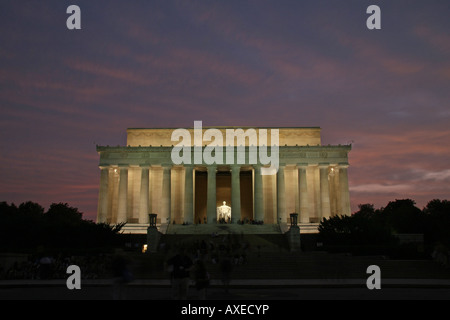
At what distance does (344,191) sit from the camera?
232 ft

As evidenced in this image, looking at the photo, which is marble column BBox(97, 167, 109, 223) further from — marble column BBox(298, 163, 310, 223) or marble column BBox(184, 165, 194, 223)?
marble column BBox(298, 163, 310, 223)

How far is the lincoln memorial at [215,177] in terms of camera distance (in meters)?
70.8

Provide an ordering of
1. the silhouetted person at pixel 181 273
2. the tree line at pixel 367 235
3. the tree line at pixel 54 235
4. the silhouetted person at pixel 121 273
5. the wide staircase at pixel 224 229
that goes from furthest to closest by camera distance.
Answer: the wide staircase at pixel 224 229 → the tree line at pixel 54 235 → the tree line at pixel 367 235 → the silhouetted person at pixel 181 273 → the silhouetted person at pixel 121 273

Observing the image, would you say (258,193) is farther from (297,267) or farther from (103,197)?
(297,267)

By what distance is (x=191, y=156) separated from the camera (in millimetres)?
71938

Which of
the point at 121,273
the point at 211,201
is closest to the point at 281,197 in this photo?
the point at 211,201

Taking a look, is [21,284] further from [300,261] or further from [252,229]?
[252,229]

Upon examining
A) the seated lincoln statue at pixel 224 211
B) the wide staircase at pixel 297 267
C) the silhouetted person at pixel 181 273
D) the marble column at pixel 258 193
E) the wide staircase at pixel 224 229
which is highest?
the marble column at pixel 258 193

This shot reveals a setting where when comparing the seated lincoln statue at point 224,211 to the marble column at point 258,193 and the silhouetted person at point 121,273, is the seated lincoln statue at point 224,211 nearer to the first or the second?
the marble column at point 258,193

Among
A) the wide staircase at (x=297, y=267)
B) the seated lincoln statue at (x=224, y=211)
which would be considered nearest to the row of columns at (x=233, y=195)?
the seated lincoln statue at (x=224, y=211)

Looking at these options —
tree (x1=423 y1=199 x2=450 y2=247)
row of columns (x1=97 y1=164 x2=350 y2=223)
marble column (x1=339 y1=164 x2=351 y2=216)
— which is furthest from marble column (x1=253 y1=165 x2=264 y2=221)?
tree (x1=423 y1=199 x2=450 y2=247)

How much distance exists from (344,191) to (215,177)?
799 inches

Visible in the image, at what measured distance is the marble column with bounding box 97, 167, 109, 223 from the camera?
7081cm

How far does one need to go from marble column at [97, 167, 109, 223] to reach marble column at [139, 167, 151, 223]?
212 inches
